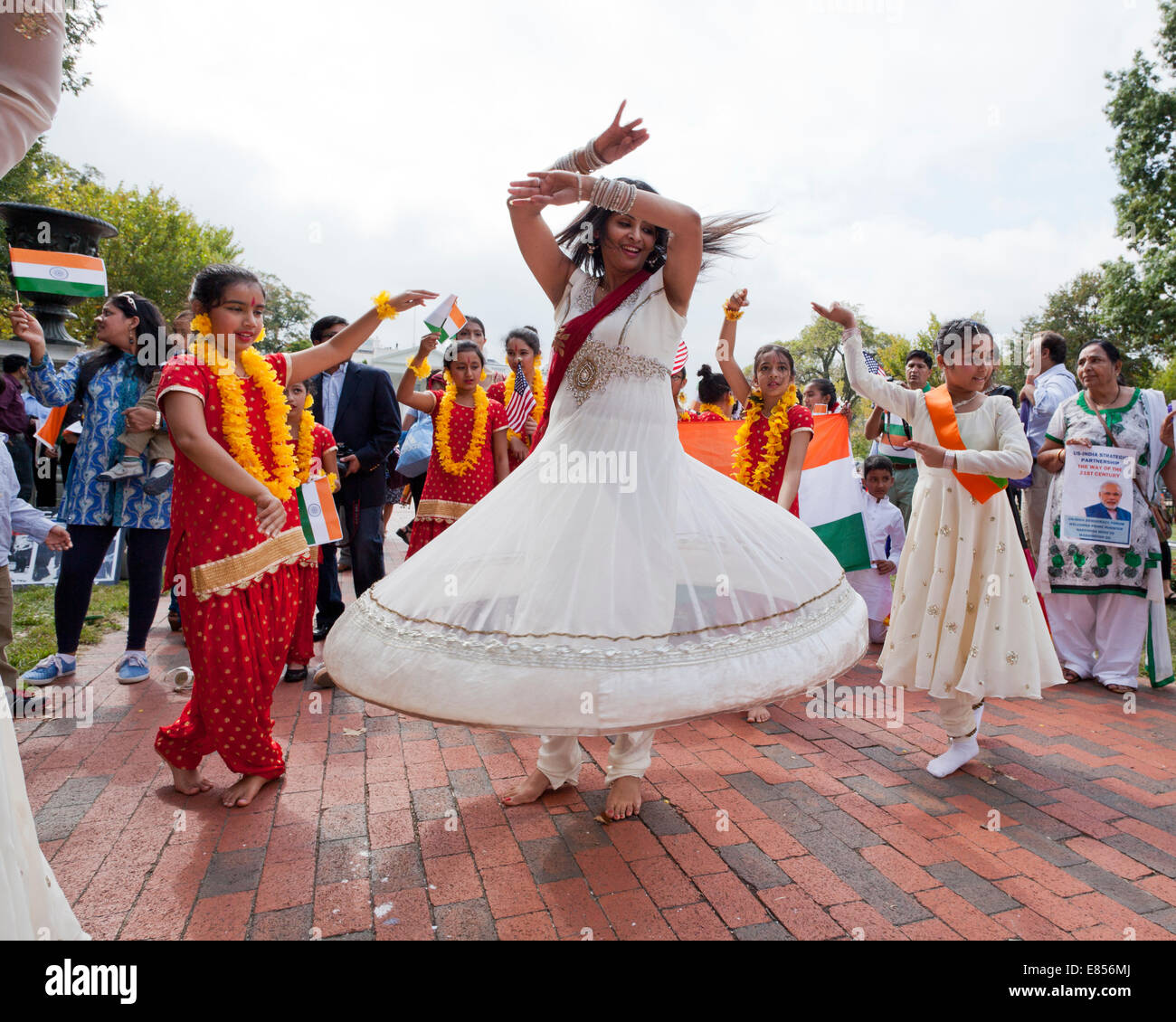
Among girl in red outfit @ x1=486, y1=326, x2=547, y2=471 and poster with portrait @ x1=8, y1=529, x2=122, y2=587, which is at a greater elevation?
girl in red outfit @ x1=486, y1=326, x2=547, y2=471

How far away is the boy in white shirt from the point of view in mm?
5762

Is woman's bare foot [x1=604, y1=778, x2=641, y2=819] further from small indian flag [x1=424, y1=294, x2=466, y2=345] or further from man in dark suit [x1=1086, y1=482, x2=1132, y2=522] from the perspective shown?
man in dark suit [x1=1086, y1=482, x2=1132, y2=522]

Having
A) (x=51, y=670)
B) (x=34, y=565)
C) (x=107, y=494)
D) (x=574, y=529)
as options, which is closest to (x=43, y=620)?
(x=51, y=670)

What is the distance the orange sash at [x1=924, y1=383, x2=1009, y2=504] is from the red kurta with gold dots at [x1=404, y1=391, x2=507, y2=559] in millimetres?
2672

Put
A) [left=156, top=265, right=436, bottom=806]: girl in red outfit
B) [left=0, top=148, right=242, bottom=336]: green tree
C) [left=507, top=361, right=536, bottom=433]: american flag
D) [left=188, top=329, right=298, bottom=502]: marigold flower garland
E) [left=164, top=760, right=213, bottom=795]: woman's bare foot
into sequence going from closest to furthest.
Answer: [left=156, top=265, right=436, bottom=806]: girl in red outfit → [left=188, top=329, right=298, bottom=502]: marigold flower garland → [left=164, top=760, right=213, bottom=795]: woman's bare foot → [left=507, top=361, right=536, bottom=433]: american flag → [left=0, top=148, right=242, bottom=336]: green tree

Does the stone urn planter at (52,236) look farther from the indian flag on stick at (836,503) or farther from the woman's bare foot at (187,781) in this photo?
the indian flag on stick at (836,503)

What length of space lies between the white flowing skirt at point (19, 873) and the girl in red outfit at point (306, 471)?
2.69m

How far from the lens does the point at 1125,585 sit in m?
4.84

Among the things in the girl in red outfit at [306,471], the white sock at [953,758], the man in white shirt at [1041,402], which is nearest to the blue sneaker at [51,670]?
the girl in red outfit at [306,471]

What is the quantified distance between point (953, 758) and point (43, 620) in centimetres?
629

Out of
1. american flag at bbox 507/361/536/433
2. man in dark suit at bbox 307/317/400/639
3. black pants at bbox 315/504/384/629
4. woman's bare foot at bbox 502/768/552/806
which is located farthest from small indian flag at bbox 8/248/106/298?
woman's bare foot at bbox 502/768/552/806

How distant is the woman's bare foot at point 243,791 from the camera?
2.94 meters
